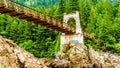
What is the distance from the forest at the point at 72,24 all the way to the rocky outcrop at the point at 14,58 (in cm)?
3987

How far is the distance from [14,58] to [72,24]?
46.1 metres

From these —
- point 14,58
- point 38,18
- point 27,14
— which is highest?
point 14,58

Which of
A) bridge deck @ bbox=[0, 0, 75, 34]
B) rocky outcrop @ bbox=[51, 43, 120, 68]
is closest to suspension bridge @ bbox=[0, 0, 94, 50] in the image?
bridge deck @ bbox=[0, 0, 75, 34]

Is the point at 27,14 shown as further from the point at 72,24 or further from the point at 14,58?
the point at 72,24

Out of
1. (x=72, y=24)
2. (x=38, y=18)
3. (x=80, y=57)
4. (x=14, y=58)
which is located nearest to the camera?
(x=14, y=58)

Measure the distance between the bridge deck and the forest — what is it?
18.5 m

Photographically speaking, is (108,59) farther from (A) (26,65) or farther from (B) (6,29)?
(B) (6,29)

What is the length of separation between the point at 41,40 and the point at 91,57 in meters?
28.9

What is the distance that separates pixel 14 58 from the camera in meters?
21.5

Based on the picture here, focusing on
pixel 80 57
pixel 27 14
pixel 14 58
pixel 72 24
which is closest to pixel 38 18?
pixel 27 14

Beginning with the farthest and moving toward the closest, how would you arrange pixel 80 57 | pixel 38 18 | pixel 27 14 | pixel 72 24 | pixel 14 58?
1. pixel 72 24
2. pixel 80 57
3. pixel 38 18
4. pixel 27 14
5. pixel 14 58

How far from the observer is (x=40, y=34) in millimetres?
71375

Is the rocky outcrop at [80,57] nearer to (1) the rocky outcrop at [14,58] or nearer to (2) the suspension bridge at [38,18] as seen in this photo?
(2) the suspension bridge at [38,18]

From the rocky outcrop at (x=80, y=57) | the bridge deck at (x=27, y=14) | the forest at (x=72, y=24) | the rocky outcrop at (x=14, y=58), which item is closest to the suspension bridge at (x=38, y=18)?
the bridge deck at (x=27, y=14)
